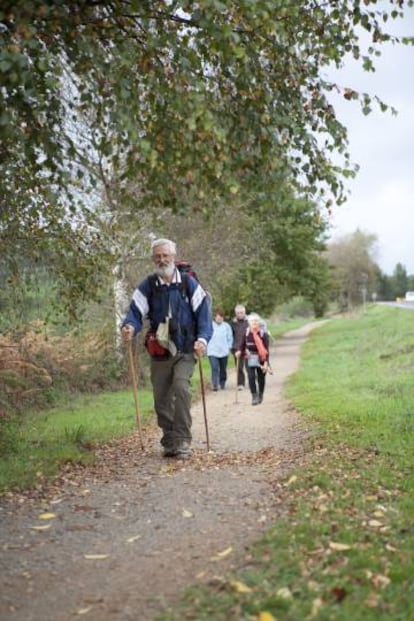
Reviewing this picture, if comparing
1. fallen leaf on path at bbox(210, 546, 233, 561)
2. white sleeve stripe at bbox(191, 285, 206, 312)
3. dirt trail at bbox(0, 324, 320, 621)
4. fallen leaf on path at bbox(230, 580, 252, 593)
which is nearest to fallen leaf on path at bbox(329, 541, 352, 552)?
dirt trail at bbox(0, 324, 320, 621)

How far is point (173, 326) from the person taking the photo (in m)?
8.45

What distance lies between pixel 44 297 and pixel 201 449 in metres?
5.35

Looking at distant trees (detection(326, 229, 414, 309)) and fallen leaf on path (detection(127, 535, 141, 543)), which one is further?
distant trees (detection(326, 229, 414, 309))

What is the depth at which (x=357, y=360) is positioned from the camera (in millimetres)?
23859

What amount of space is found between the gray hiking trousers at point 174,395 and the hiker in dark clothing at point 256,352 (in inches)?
218

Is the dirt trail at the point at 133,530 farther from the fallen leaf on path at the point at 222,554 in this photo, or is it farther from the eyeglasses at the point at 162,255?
the eyeglasses at the point at 162,255

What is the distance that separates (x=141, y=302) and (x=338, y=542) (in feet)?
13.8

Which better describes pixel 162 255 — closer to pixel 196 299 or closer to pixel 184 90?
pixel 196 299

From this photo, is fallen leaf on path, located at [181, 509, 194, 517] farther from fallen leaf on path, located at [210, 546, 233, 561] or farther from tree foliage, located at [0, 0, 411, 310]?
tree foliage, located at [0, 0, 411, 310]

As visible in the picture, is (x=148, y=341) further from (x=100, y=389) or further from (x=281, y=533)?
(x=100, y=389)

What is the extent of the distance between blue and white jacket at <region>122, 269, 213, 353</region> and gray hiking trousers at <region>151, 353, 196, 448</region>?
0.70 feet

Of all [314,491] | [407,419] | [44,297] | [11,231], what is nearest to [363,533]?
[314,491]

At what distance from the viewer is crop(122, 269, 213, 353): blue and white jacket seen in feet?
27.7

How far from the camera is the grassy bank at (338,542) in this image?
4.13 m
